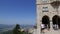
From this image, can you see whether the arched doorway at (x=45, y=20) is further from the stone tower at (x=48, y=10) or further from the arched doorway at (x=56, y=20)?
the arched doorway at (x=56, y=20)

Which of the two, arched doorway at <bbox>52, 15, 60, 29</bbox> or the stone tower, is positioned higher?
the stone tower

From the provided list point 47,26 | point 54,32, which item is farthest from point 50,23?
point 54,32

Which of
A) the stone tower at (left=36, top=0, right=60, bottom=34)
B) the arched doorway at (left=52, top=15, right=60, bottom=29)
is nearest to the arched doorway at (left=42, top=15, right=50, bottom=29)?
the stone tower at (left=36, top=0, right=60, bottom=34)

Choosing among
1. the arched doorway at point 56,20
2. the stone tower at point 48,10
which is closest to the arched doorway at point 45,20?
the stone tower at point 48,10

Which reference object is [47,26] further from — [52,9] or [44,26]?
[52,9]

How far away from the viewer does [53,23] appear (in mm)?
50438

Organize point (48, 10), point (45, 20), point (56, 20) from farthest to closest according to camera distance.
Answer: point (45, 20)
point (56, 20)
point (48, 10)

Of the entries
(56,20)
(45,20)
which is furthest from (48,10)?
(56,20)

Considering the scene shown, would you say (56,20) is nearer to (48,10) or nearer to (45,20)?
(45,20)

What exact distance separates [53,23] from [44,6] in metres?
5.94

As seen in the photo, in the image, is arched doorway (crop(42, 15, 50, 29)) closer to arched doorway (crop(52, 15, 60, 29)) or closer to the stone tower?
the stone tower

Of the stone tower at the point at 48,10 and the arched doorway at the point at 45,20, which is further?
the arched doorway at the point at 45,20

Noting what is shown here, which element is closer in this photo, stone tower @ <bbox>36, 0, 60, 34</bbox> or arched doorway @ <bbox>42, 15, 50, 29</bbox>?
stone tower @ <bbox>36, 0, 60, 34</bbox>

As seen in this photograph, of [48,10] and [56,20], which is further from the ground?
[48,10]
